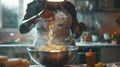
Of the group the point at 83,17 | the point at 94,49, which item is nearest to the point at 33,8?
the point at 94,49

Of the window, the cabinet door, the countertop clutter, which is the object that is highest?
the window

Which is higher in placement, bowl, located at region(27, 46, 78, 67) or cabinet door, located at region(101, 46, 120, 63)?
bowl, located at region(27, 46, 78, 67)

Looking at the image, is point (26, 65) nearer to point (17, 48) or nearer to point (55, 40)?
point (55, 40)

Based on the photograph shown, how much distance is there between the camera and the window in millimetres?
4891

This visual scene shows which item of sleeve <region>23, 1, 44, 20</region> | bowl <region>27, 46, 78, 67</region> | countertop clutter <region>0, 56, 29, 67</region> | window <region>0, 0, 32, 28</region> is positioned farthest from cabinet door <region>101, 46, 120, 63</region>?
countertop clutter <region>0, 56, 29, 67</region>

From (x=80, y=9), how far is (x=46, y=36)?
2650 mm

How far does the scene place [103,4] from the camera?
5027 mm

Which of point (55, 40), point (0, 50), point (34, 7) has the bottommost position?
point (0, 50)

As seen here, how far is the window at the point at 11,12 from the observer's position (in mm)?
4891

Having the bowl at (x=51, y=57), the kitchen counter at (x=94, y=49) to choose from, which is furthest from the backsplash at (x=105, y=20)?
the bowl at (x=51, y=57)

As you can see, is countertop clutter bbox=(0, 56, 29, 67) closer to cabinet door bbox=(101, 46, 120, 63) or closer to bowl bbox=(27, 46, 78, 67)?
bowl bbox=(27, 46, 78, 67)

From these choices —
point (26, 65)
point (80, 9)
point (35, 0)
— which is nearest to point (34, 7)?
point (35, 0)

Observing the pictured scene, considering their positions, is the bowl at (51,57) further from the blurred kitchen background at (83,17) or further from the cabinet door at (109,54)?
the blurred kitchen background at (83,17)

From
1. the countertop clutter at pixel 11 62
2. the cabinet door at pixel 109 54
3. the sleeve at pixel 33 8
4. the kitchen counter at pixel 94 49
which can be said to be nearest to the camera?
the countertop clutter at pixel 11 62
